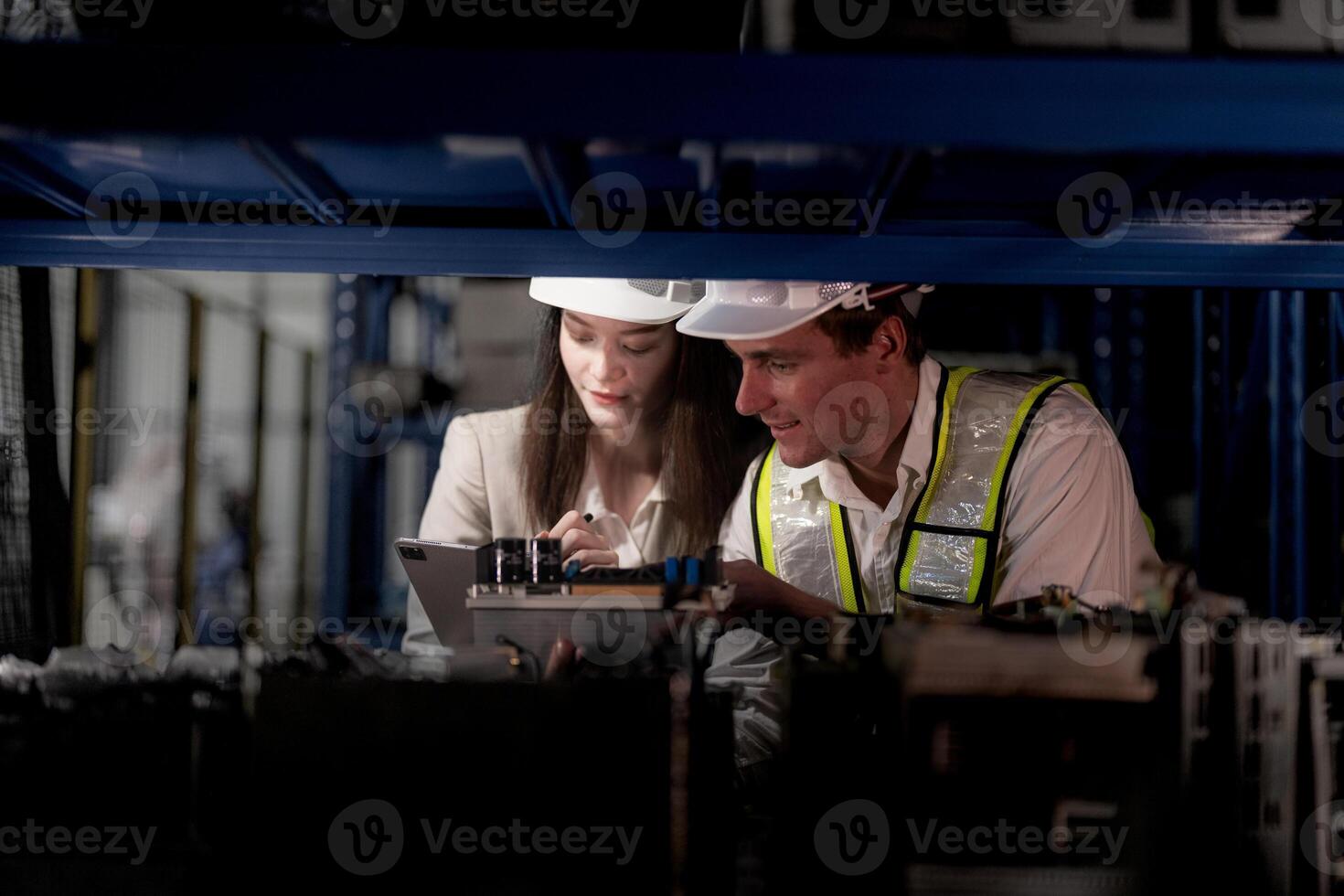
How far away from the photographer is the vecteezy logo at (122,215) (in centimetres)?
234

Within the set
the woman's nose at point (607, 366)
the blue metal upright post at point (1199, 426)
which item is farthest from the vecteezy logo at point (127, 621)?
the blue metal upright post at point (1199, 426)

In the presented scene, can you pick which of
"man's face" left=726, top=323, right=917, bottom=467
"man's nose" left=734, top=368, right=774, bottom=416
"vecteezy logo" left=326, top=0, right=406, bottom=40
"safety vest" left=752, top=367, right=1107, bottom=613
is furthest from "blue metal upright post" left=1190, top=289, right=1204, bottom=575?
"vecteezy logo" left=326, top=0, right=406, bottom=40

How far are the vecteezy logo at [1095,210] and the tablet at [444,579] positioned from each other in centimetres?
166

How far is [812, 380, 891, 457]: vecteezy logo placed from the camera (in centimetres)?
315

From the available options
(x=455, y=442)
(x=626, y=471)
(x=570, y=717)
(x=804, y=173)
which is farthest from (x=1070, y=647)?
(x=455, y=442)

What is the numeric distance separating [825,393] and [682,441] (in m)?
0.58

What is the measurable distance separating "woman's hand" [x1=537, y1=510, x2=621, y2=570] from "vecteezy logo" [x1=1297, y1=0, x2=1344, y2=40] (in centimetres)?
221

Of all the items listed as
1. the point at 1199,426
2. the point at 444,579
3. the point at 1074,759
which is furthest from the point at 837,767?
the point at 1199,426

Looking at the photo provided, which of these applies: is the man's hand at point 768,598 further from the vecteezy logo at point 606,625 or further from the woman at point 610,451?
the vecteezy logo at point 606,625

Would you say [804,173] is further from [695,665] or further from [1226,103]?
[695,665]

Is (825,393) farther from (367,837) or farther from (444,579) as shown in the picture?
(367,837)
